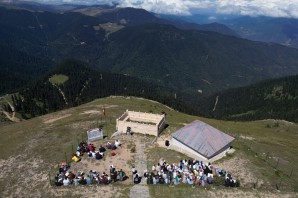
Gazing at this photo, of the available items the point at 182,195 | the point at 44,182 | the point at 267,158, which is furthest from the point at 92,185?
the point at 267,158

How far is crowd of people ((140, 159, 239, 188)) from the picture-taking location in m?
47.0

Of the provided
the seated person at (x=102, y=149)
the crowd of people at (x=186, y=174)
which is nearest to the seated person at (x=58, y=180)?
the seated person at (x=102, y=149)

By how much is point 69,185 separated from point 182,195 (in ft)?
60.0

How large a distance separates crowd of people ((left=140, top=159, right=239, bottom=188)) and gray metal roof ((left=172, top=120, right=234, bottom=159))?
413cm

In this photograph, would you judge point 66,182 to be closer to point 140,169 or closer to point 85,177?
point 85,177

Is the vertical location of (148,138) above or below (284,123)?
above

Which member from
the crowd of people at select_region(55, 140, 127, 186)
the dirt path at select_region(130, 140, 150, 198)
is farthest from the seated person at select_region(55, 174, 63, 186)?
the dirt path at select_region(130, 140, 150, 198)

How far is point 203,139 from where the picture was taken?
193 feet

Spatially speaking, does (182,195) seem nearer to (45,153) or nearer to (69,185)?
(69,185)

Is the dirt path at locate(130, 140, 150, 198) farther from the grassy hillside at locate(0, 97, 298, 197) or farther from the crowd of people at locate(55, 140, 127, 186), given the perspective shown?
the crowd of people at locate(55, 140, 127, 186)

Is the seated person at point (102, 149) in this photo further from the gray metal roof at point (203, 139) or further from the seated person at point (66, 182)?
the gray metal roof at point (203, 139)

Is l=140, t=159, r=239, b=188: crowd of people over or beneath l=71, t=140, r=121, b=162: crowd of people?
over

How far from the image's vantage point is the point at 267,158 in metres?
63.7

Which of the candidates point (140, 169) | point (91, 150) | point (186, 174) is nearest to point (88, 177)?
point (91, 150)
